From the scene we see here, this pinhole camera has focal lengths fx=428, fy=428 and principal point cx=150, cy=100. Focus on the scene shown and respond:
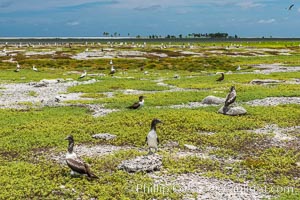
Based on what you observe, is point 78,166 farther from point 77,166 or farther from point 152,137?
point 152,137

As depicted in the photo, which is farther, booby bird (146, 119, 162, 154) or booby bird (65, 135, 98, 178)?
booby bird (146, 119, 162, 154)

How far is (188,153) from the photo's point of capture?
2130 cm

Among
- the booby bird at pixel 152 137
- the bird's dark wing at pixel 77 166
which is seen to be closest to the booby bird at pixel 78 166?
the bird's dark wing at pixel 77 166

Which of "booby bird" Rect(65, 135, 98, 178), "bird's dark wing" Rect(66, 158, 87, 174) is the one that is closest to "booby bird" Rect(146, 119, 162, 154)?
"booby bird" Rect(65, 135, 98, 178)

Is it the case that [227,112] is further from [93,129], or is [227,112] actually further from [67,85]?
[67,85]

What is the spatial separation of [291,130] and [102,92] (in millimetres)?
22055

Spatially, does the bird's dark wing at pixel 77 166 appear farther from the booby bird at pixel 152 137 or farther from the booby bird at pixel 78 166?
the booby bird at pixel 152 137

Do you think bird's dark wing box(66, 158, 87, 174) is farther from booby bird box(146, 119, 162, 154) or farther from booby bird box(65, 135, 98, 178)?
booby bird box(146, 119, 162, 154)

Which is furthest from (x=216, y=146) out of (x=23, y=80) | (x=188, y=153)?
(x=23, y=80)

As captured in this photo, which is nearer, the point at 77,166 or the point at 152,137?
the point at 77,166

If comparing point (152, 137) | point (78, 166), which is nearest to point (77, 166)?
point (78, 166)

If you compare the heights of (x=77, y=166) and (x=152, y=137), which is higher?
(x=152, y=137)

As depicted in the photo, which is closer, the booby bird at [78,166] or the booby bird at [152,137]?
the booby bird at [78,166]

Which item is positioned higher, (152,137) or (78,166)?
(152,137)
